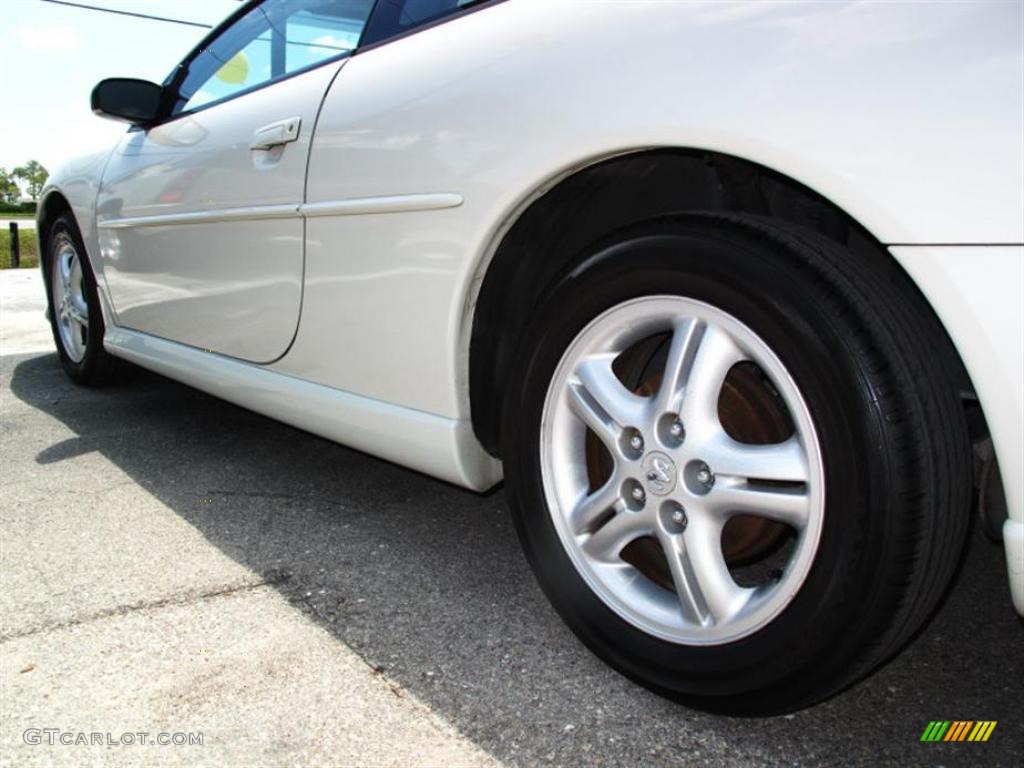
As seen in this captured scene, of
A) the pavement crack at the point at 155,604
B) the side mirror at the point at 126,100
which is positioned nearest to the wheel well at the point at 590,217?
the pavement crack at the point at 155,604

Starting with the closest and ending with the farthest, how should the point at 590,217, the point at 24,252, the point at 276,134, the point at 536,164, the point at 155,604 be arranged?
1. the point at 536,164
2. the point at 590,217
3. the point at 155,604
4. the point at 276,134
5. the point at 24,252

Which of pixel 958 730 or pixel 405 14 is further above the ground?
pixel 405 14

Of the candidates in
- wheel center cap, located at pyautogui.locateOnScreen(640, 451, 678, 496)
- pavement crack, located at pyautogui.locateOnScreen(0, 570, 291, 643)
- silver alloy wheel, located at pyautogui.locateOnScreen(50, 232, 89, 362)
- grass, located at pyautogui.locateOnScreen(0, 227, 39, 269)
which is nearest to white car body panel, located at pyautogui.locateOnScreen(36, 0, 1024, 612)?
pavement crack, located at pyautogui.locateOnScreen(0, 570, 291, 643)

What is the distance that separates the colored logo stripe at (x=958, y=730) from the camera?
1.55 metres

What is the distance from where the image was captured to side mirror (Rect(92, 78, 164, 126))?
10.3 ft

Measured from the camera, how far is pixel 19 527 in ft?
A: 8.26

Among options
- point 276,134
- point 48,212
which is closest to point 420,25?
point 276,134

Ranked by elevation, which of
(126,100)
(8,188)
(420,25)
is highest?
(420,25)

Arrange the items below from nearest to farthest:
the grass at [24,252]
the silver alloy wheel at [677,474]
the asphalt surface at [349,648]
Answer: the silver alloy wheel at [677,474]
the asphalt surface at [349,648]
the grass at [24,252]

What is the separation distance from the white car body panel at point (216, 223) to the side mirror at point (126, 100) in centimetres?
7

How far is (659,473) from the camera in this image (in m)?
1.57

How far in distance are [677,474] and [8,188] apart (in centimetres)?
9524

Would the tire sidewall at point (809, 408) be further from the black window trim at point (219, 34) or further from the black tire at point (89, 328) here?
the black tire at point (89, 328)

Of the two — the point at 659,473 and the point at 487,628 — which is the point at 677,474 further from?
the point at 487,628
